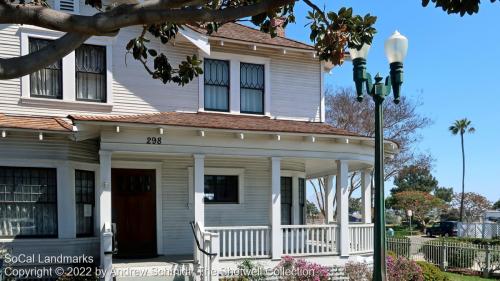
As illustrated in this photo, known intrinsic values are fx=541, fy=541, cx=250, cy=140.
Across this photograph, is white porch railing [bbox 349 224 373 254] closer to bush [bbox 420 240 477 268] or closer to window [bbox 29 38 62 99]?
window [bbox 29 38 62 99]

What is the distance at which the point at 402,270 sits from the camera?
1380cm

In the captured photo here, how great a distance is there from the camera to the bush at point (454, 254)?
72.3 feet

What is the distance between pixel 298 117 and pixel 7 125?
28.2 feet

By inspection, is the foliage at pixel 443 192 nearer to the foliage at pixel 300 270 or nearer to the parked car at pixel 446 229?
the parked car at pixel 446 229

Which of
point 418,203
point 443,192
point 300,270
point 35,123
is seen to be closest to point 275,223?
point 300,270

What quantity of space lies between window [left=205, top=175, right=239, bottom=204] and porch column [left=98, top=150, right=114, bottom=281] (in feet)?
14.1

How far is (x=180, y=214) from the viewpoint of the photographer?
1557 centimetres

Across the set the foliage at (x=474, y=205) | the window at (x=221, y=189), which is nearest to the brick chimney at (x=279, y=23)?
the window at (x=221, y=189)

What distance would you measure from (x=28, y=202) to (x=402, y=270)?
948 centimetres

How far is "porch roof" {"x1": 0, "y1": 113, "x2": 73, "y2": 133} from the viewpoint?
1233 centimetres

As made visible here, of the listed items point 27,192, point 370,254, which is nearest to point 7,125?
point 27,192

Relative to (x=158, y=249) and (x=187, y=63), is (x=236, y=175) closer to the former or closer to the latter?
(x=158, y=249)

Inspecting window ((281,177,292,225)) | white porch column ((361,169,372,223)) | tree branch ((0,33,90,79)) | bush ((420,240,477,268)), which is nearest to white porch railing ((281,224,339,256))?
white porch column ((361,169,372,223))

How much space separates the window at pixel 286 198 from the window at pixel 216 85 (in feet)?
10.6
